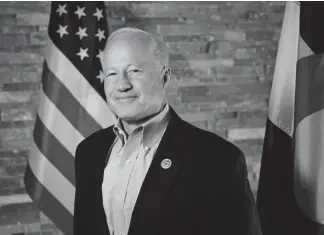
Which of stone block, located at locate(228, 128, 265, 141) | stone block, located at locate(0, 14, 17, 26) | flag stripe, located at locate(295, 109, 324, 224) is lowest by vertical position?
stone block, located at locate(228, 128, 265, 141)

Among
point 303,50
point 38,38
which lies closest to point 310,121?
point 303,50

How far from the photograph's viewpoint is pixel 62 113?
205 cm

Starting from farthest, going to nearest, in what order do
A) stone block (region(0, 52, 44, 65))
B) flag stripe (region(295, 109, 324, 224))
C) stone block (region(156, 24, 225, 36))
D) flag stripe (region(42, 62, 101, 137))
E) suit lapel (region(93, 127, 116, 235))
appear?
stone block (region(156, 24, 225, 36)) → stone block (region(0, 52, 44, 65)) → flag stripe (region(42, 62, 101, 137)) → flag stripe (region(295, 109, 324, 224)) → suit lapel (region(93, 127, 116, 235))

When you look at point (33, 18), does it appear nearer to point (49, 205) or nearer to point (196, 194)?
point (49, 205)

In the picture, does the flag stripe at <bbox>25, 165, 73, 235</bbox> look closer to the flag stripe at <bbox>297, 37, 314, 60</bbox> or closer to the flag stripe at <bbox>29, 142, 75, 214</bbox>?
the flag stripe at <bbox>29, 142, 75, 214</bbox>

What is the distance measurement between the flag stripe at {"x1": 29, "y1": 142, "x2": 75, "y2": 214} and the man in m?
0.89

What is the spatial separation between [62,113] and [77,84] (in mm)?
152

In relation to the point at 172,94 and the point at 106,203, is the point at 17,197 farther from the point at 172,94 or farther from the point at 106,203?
the point at 106,203

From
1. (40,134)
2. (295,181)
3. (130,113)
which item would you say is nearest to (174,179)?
(130,113)

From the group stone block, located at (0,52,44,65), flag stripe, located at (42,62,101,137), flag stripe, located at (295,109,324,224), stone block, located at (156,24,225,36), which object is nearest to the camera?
flag stripe, located at (295,109,324,224)

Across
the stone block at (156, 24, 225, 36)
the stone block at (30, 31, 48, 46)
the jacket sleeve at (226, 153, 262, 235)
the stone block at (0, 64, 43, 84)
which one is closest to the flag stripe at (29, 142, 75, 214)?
the stone block at (0, 64, 43, 84)

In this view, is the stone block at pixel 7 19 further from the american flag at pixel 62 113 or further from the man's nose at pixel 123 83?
the man's nose at pixel 123 83

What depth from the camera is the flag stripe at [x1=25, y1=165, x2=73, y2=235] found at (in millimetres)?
2061

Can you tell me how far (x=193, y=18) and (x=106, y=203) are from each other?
1.37 meters
